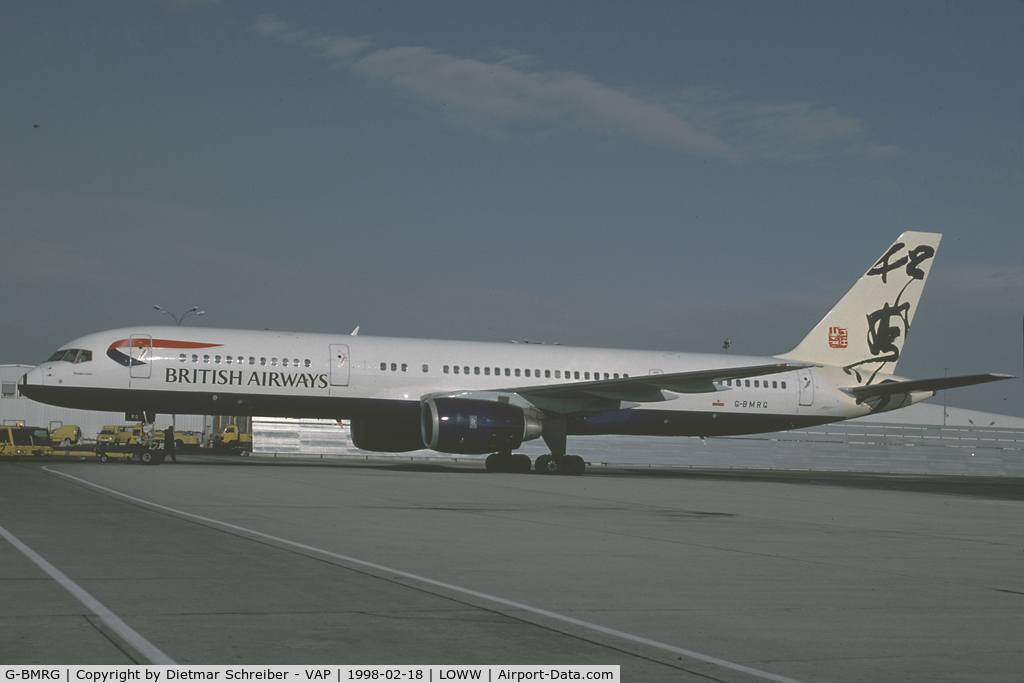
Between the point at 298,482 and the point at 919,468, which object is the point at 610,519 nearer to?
the point at 298,482

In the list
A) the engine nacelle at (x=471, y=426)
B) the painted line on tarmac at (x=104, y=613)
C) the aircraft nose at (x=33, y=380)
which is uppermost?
the aircraft nose at (x=33, y=380)

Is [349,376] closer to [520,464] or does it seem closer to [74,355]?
[520,464]

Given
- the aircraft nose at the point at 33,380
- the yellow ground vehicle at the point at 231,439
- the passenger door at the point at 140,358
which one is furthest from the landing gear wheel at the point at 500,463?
the yellow ground vehicle at the point at 231,439

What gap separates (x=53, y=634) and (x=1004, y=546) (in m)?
10.9

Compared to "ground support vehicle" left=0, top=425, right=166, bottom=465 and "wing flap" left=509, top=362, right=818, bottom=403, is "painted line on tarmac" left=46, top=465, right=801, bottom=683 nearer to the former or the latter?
"wing flap" left=509, top=362, right=818, bottom=403

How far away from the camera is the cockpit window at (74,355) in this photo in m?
26.1

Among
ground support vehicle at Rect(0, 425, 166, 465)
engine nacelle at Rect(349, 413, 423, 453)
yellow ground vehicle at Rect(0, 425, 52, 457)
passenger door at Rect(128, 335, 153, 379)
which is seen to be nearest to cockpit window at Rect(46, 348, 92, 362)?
passenger door at Rect(128, 335, 153, 379)

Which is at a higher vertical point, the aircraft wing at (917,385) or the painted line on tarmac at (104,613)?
the aircraft wing at (917,385)

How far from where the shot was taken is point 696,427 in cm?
3144

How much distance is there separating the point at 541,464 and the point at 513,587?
69.6 feet

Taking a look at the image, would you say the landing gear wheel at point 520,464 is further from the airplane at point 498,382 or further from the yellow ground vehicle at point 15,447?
the yellow ground vehicle at point 15,447

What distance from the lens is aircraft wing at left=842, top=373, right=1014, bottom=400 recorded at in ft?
89.5

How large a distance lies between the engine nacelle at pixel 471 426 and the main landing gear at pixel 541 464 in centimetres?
178

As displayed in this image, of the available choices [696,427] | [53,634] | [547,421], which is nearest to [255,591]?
[53,634]
